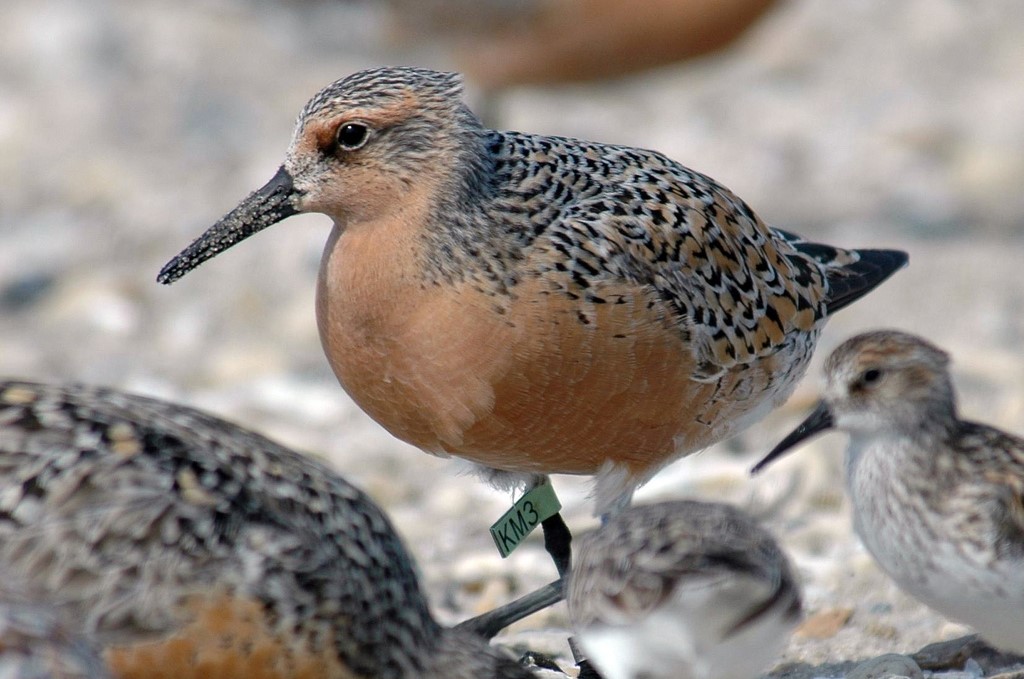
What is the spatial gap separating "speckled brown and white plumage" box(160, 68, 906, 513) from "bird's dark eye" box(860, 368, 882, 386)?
0.41m

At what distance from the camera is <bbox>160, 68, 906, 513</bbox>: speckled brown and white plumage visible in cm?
489

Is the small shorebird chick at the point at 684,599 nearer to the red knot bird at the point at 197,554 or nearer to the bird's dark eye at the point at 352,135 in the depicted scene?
the red knot bird at the point at 197,554

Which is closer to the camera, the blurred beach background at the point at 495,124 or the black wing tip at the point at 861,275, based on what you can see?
the black wing tip at the point at 861,275

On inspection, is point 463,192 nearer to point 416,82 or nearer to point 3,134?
point 416,82

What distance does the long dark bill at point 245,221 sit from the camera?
507 centimetres

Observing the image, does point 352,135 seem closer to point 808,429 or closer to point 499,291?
point 499,291

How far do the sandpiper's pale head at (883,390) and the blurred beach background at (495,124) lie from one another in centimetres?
70

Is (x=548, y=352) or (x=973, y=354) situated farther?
(x=973, y=354)

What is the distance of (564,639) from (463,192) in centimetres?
169

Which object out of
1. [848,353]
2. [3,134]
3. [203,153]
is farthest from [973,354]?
[3,134]

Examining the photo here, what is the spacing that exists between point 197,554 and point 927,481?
2.40 m

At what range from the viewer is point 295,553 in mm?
4207

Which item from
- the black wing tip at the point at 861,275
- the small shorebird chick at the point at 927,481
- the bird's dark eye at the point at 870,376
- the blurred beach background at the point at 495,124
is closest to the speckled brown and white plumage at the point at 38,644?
the blurred beach background at the point at 495,124

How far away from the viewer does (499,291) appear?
490 cm
